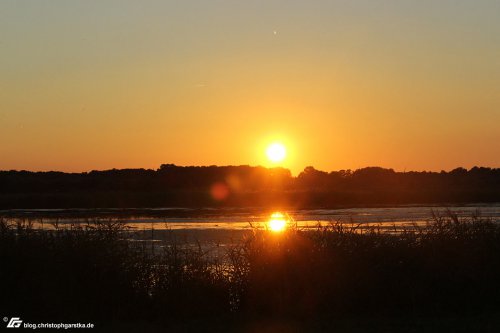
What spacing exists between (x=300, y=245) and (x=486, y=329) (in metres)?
4.48

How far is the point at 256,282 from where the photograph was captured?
15.0m

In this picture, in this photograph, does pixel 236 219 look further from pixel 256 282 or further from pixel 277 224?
pixel 256 282

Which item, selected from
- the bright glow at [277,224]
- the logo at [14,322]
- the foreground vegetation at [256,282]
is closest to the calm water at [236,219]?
the bright glow at [277,224]

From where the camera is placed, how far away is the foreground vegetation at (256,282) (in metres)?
14.1

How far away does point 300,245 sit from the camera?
1559cm

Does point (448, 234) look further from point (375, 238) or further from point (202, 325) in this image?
point (202, 325)

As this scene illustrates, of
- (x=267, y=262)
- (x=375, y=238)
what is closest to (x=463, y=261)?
(x=375, y=238)

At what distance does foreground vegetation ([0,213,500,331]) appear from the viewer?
14.1 meters

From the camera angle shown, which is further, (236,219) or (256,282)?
(236,219)

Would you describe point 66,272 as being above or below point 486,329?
above

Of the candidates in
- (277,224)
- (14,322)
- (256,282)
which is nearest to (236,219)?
(277,224)

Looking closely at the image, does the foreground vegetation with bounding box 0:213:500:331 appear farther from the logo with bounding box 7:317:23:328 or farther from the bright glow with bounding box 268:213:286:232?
→ the bright glow with bounding box 268:213:286:232

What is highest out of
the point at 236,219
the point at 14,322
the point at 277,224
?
the point at 236,219

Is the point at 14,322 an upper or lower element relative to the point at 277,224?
lower
